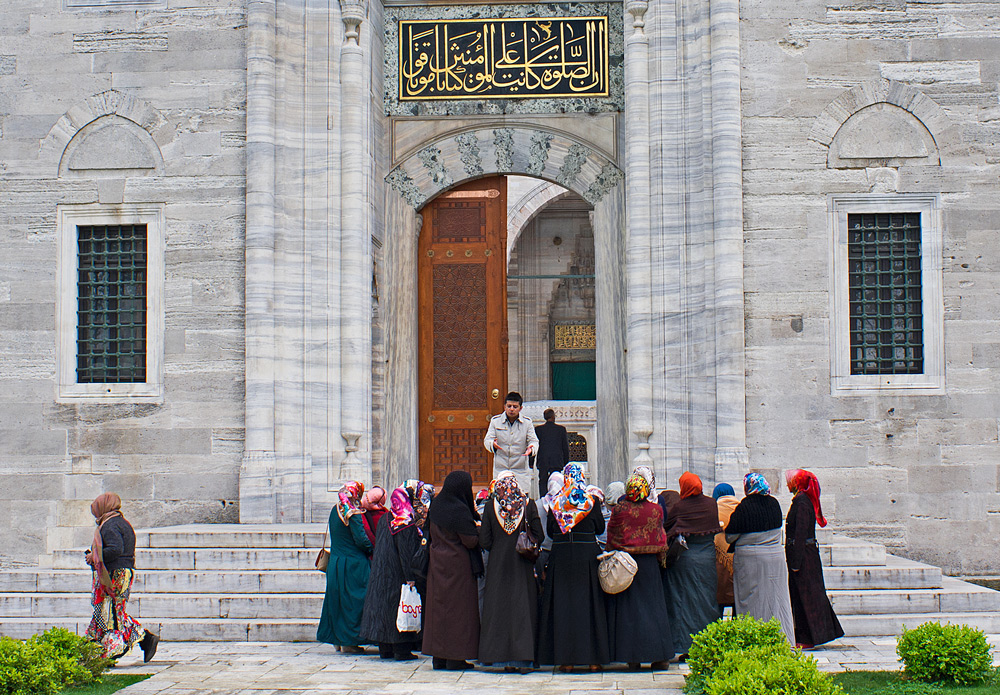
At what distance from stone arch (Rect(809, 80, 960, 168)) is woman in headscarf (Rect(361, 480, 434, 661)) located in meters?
5.62

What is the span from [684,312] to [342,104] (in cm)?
392

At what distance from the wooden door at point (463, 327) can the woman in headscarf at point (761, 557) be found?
4442 millimetres

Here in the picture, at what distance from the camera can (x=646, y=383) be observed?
33.0 ft

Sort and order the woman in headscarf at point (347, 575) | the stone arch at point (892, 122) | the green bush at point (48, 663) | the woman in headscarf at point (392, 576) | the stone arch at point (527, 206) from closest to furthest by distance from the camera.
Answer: the green bush at point (48, 663), the woman in headscarf at point (392, 576), the woman in headscarf at point (347, 575), the stone arch at point (892, 122), the stone arch at point (527, 206)

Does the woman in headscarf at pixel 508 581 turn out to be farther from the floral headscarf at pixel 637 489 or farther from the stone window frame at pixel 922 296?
the stone window frame at pixel 922 296

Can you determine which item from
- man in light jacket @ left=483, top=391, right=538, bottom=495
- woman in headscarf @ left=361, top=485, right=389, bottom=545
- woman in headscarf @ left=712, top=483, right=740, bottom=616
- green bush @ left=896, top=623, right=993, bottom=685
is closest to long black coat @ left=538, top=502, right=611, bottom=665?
woman in headscarf @ left=712, top=483, right=740, bottom=616

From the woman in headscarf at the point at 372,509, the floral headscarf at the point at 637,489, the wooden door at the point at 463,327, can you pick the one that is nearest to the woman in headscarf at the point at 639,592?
the floral headscarf at the point at 637,489

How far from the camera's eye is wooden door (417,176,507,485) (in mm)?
11062

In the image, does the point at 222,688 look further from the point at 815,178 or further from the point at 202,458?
the point at 815,178

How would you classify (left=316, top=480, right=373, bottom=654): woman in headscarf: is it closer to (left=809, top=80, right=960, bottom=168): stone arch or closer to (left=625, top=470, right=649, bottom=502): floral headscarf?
(left=625, top=470, right=649, bottom=502): floral headscarf

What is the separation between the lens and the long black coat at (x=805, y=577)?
23.2ft

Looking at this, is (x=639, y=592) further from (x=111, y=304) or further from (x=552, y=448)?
(x=111, y=304)

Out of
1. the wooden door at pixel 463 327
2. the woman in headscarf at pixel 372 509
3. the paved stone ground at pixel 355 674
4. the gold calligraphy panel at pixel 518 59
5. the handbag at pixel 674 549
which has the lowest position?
the paved stone ground at pixel 355 674

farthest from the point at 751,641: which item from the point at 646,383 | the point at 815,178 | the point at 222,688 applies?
the point at 815,178
